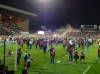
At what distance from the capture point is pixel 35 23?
93188mm

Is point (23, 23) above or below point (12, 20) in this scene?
below

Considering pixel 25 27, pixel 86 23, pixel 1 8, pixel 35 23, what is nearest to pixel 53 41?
pixel 1 8

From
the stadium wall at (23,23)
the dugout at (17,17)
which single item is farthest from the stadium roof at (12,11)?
the stadium wall at (23,23)

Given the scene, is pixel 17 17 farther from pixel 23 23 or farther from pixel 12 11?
pixel 12 11

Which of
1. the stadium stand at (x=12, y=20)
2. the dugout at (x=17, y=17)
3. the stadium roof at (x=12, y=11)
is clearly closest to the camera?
the stadium roof at (x=12, y=11)

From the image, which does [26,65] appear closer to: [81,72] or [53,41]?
[81,72]

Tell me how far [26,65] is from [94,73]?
6727 millimetres

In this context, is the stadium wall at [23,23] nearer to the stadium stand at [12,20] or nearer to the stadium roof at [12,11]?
the stadium stand at [12,20]

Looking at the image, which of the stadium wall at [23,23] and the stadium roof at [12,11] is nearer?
the stadium roof at [12,11]

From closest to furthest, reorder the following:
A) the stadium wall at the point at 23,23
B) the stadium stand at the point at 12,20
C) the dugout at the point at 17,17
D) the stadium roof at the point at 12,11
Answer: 1. the stadium roof at the point at 12,11
2. the stadium stand at the point at 12,20
3. the dugout at the point at 17,17
4. the stadium wall at the point at 23,23

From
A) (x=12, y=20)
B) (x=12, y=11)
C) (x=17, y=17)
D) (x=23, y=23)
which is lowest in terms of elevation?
(x=23, y=23)

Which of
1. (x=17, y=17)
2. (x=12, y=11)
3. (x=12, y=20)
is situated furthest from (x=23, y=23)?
(x=12, y=11)

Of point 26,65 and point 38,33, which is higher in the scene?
point 38,33

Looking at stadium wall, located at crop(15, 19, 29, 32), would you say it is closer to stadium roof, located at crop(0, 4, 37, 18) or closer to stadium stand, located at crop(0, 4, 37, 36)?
stadium stand, located at crop(0, 4, 37, 36)
